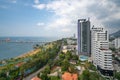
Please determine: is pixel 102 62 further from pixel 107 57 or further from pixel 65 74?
pixel 65 74

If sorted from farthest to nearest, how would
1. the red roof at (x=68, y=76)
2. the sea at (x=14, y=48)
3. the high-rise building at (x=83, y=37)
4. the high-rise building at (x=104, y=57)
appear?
the sea at (x=14, y=48) < the high-rise building at (x=83, y=37) < the high-rise building at (x=104, y=57) < the red roof at (x=68, y=76)

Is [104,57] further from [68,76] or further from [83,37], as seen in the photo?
[83,37]

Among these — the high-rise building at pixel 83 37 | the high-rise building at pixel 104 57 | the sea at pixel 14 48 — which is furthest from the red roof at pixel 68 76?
the sea at pixel 14 48

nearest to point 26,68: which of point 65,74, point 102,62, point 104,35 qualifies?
point 65,74

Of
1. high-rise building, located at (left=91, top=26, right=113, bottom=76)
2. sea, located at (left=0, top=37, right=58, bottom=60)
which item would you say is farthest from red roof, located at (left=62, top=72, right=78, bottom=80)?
sea, located at (left=0, top=37, right=58, bottom=60)

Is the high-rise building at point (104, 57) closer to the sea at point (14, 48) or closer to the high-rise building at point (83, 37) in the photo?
the high-rise building at point (83, 37)

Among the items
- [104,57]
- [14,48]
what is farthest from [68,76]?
[14,48]

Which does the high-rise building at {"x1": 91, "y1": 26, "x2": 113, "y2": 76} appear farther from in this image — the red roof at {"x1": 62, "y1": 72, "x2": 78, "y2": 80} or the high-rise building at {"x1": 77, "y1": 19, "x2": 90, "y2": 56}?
the high-rise building at {"x1": 77, "y1": 19, "x2": 90, "y2": 56}

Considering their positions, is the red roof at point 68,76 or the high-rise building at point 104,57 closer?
the red roof at point 68,76
